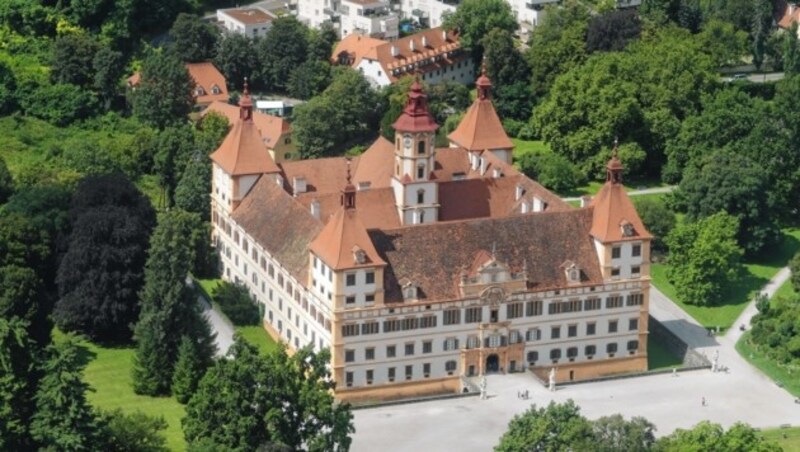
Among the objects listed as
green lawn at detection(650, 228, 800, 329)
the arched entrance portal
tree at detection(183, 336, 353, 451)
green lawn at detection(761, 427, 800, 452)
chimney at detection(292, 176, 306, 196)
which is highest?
chimney at detection(292, 176, 306, 196)

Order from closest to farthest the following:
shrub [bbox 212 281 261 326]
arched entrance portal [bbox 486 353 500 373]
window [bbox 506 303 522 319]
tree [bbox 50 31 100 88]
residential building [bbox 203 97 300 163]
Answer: window [bbox 506 303 522 319] < arched entrance portal [bbox 486 353 500 373] < shrub [bbox 212 281 261 326] < residential building [bbox 203 97 300 163] < tree [bbox 50 31 100 88]

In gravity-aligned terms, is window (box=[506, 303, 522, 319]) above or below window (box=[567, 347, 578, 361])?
above

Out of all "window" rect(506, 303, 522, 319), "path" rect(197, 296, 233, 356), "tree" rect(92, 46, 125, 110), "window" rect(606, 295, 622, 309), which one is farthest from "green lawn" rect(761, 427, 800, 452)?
"tree" rect(92, 46, 125, 110)

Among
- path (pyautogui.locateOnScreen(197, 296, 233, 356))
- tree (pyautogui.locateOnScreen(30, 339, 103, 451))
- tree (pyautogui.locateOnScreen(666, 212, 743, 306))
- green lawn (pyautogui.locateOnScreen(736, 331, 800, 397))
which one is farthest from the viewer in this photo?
tree (pyautogui.locateOnScreen(666, 212, 743, 306))

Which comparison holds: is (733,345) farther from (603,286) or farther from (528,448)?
(528,448)

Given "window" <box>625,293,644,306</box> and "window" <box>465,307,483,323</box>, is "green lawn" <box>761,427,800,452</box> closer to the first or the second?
"window" <box>625,293,644,306</box>

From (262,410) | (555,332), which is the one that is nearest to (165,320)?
(262,410)

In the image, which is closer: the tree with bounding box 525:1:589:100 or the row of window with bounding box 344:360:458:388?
the row of window with bounding box 344:360:458:388

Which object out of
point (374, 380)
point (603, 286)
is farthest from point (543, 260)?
point (374, 380)
